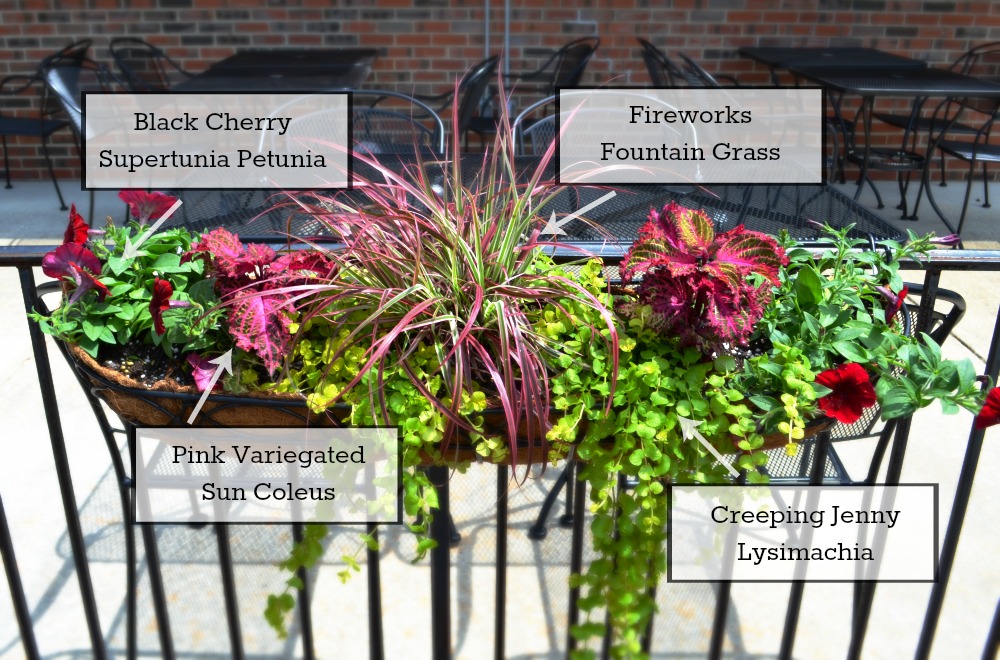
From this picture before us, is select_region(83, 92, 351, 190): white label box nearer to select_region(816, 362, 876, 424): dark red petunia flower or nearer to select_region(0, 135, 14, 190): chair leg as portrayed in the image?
select_region(0, 135, 14, 190): chair leg

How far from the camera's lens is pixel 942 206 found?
538cm

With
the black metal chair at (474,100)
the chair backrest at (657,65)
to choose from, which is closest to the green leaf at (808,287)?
the black metal chair at (474,100)

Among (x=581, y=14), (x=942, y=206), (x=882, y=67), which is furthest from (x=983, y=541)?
(x=581, y=14)

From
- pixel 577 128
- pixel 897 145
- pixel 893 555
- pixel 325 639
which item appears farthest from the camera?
pixel 897 145

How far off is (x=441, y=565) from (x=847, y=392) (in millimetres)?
739

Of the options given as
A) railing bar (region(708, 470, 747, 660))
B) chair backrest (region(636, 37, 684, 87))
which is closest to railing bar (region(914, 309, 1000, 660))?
railing bar (region(708, 470, 747, 660))

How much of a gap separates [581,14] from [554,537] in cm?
401

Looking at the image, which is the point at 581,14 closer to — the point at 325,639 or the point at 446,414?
the point at 325,639

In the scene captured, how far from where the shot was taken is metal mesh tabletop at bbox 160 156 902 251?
2252mm

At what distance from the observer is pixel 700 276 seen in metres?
1.12

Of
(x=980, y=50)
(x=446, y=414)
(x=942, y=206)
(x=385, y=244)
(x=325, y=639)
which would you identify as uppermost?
(x=980, y=50)

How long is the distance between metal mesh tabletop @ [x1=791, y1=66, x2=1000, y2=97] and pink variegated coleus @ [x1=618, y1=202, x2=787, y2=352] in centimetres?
329

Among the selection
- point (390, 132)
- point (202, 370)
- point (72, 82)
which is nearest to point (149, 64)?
point (72, 82)

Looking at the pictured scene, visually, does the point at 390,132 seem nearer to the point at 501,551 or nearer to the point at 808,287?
the point at 501,551
